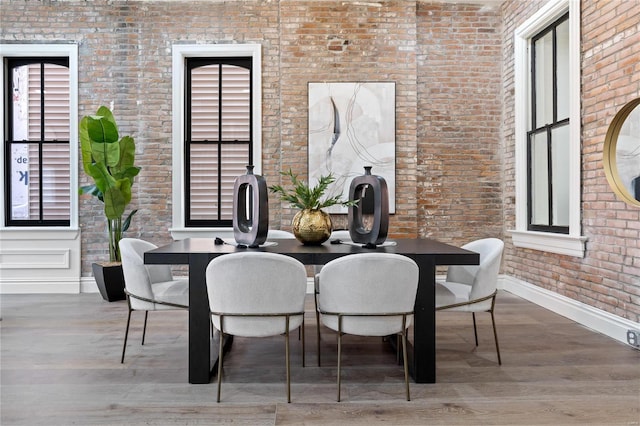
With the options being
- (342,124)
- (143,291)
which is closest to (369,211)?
(143,291)

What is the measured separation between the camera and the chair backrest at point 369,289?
2367mm

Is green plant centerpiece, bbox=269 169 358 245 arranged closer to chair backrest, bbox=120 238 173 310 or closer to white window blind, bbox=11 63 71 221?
chair backrest, bbox=120 238 173 310

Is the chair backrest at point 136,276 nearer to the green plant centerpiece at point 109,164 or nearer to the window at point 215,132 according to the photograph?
the green plant centerpiece at point 109,164

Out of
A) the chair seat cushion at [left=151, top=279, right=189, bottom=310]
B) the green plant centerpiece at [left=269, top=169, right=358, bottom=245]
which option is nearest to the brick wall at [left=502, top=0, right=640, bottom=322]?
the green plant centerpiece at [left=269, top=169, right=358, bottom=245]

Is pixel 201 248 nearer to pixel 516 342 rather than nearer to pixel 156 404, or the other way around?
pixel 156 404

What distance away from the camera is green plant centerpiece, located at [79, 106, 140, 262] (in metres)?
5.06

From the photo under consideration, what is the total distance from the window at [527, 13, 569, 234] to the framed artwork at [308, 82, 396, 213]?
1.58 metres

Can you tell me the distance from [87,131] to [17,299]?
6.81 ft

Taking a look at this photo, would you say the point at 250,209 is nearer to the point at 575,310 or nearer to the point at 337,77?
the point at 337,77

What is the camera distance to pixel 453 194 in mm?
5734

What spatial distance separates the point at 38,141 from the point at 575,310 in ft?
20.7

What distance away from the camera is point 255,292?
2.37m

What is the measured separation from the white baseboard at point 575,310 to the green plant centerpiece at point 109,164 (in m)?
4.57

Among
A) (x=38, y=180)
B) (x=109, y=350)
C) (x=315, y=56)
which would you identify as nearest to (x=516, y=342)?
(x=109, y=350)
